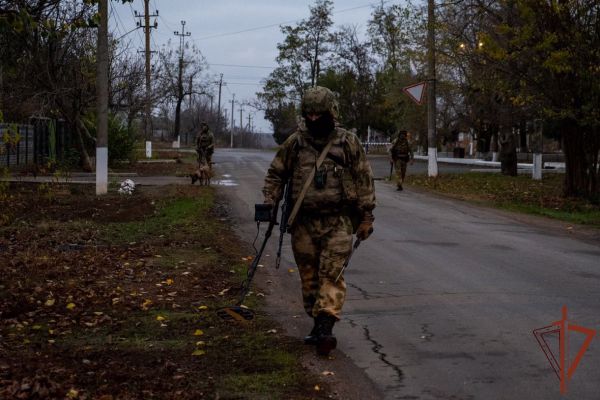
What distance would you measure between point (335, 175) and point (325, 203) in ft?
0.74

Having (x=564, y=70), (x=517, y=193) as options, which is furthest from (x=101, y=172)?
(x=517, y=193)

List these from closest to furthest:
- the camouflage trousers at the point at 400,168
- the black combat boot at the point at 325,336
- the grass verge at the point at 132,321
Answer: the grass verge at the point at 132,321
the black combat boot at the point at 325,336
the camouflage trousers at the point at 400,168

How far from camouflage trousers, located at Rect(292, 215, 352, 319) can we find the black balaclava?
64 cm

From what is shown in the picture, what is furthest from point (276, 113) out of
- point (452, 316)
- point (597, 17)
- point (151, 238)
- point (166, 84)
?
point (452, 316)

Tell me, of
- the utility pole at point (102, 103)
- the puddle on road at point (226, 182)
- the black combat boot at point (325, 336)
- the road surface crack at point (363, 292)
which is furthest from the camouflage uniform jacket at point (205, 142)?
the black combat boot at point (325, 336)

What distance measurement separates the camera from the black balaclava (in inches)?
236

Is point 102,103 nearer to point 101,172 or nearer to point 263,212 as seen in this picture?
point 101,172

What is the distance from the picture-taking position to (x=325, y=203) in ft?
19.7

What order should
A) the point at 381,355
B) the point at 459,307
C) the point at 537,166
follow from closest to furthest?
the point at 381,355 → the point at 459,307 → the point at 537,166

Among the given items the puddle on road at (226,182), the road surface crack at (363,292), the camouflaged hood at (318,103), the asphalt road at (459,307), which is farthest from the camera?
the puddle on road at (226,182)

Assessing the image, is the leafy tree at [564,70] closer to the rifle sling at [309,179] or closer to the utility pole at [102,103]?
the utility pole at [102,103]

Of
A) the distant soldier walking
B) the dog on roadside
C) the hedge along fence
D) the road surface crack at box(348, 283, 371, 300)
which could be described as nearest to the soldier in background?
the dog on roadside

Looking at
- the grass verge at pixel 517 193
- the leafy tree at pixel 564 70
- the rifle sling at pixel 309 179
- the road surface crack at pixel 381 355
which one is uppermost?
the leafy tree at pixel 564 70

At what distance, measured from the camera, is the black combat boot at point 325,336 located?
19.1 feet
